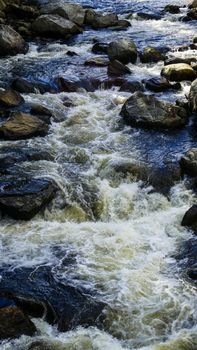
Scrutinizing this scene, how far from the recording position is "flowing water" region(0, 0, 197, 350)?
20.1 feet

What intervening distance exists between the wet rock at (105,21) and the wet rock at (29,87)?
7.18 m

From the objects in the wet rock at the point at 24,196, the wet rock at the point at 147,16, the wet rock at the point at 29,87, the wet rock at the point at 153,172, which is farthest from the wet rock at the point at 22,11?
the wet rock at the point at 24,196

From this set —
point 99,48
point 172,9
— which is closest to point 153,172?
point 99,48

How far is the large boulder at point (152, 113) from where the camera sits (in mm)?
11273

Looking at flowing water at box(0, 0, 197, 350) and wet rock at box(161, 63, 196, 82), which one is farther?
wet rock at box(161, 63, 196, 82)

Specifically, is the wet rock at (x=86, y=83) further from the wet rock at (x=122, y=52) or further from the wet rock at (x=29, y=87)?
the wet rock at (x=122, y=52)

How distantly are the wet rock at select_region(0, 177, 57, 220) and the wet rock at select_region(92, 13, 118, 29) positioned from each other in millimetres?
12065

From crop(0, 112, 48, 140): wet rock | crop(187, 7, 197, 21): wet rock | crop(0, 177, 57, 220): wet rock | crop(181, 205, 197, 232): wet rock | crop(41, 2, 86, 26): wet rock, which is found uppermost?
crop(41, 2, 86, 26): wet rock

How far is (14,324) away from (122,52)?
1106 cm

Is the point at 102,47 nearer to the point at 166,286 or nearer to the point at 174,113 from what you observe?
the point at 174,113

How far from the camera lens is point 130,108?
1153cm

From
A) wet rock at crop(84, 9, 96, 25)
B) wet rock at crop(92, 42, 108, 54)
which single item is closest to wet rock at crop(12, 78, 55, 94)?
wet rock at crop(92, 42, 108, 54)

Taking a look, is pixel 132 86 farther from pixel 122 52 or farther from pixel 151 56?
pixel 151 56

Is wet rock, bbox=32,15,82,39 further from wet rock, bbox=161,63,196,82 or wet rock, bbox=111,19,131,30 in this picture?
wet rock, bbox=161,63,196,82
